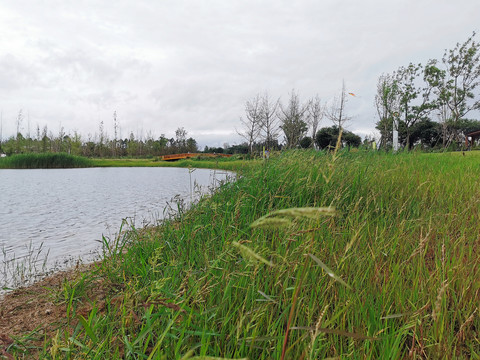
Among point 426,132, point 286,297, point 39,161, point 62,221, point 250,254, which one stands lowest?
point 62,221

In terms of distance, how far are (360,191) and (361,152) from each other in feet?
10.3

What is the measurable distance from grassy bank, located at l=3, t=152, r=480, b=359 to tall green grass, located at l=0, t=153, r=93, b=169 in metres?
28.9

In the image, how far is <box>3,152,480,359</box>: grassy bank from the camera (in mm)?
1176

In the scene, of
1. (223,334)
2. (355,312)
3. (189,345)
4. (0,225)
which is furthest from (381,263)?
(0,225)

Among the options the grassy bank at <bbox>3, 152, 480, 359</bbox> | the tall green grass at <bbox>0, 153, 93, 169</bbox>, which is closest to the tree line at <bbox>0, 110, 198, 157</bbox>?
the tall green grass at <bbox>0, 153, 93, 169</bbox>

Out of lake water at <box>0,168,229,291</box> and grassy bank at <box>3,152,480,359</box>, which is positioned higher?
grassy bank at <box>3,152,480,359</box>

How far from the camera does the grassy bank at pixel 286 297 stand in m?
1.18

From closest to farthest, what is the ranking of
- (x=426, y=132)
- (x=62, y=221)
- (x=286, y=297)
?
1. (x=286, y=297)
2. (x=62, y=221)
3. (x=426, y=132)

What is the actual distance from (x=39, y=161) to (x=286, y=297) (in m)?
31.1

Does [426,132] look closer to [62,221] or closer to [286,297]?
[62,221]

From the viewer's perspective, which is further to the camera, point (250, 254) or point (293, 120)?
point (293, 120)

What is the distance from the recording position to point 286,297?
1661 millimetres

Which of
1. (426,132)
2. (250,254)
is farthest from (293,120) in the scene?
(250,254)

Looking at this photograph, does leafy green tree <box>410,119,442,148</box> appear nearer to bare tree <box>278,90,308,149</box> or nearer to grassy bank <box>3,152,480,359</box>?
bare tree <box>278,90,308,149</box>
